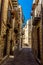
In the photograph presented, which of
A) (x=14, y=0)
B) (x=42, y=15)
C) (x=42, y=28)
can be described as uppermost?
(x=14, y=0)

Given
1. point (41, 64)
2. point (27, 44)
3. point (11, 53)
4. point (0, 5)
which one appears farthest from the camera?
point (27, 44)

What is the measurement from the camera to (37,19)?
12289 mm

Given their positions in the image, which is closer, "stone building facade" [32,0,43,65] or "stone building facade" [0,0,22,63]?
"stone building facade" [0,0,22,63]

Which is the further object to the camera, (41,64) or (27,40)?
(27,40)

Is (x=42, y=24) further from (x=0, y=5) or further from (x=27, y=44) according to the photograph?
(x=27, y=44)

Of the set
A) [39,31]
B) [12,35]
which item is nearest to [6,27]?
[39,31]

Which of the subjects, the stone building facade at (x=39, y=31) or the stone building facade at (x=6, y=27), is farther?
the stone building facade at (x=39, y=31)

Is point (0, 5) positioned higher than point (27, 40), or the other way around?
point (0, 5)

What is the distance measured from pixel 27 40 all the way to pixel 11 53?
27.6 meters

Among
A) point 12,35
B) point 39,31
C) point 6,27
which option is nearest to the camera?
point 6,27

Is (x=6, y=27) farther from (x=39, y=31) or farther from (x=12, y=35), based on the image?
(x=12, y=35)

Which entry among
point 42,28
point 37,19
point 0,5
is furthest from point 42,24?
point 0,5

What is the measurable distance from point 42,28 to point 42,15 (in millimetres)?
818

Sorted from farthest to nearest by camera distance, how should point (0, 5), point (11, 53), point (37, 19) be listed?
point (11, 53) < point (37, 19) < point (0, 5)
